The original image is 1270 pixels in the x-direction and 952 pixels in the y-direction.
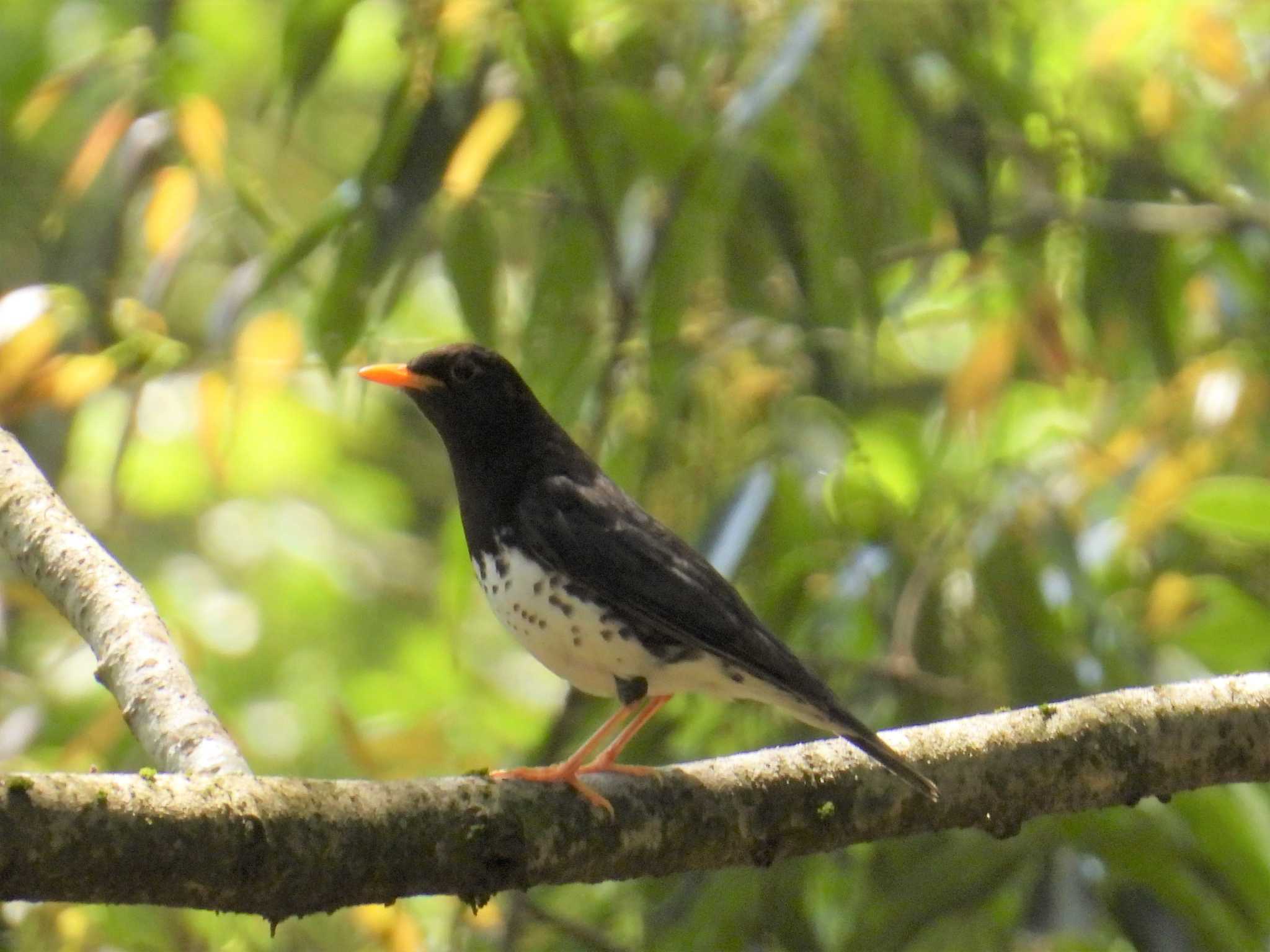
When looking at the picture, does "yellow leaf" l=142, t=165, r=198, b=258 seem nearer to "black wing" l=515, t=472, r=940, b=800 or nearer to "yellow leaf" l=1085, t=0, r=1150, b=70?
"black wing" l=515, t=472, r=940, b=800

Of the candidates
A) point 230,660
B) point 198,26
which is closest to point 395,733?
point 230,660

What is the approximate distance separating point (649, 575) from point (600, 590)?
128 mm

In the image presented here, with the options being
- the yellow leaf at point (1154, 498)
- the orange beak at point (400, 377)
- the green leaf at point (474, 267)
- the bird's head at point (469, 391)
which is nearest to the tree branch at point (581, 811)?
the yellow leaf at point (1154, 498)

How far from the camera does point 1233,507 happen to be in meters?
4.47

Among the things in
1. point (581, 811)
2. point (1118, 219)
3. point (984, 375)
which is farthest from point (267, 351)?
point (1118, 219)

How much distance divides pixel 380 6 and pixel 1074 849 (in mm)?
5832

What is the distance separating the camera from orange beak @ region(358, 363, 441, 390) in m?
4.30

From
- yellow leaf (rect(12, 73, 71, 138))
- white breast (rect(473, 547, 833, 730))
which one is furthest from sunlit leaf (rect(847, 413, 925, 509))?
yellow leaf (rect(12, 73, 71, 138))

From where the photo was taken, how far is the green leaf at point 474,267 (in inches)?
181

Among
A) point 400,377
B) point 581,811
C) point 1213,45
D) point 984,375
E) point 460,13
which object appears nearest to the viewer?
point 581,811

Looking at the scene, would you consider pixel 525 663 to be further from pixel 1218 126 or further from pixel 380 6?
pixel 1218 126

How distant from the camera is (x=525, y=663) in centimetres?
870

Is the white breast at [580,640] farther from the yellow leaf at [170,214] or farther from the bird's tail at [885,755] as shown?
the yellow leaf at [170,214]

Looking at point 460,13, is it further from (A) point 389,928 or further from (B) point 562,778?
(A) point 389,928
